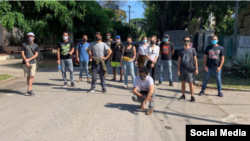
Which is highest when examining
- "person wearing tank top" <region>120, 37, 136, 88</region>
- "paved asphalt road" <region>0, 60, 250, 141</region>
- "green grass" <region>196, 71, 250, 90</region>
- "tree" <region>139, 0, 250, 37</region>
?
"tree" <region>139, 0, 250, 37</region>

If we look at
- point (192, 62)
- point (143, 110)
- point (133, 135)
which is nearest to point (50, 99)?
point (143, 110)

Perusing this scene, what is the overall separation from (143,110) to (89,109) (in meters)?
1.30

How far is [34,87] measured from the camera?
28.5 ft

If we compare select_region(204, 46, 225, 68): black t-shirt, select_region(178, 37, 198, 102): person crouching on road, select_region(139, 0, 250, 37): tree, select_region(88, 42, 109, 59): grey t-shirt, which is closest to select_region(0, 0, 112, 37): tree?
select_region(88, 42, 109, 59): grey t-shirt

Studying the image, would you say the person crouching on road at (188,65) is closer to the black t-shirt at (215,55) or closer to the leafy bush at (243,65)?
the black t-shirt at (215,55)

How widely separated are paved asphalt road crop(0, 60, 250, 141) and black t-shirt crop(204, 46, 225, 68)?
1.03 m

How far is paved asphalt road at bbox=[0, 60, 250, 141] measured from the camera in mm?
4488

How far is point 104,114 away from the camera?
5.62m

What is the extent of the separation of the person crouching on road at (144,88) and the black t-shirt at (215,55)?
8.78 feet

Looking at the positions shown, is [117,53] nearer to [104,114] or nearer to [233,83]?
[104,114]

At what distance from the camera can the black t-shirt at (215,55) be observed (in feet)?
24.0

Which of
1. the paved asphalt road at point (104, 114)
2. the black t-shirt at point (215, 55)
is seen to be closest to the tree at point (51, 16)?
the paved asphalt road at point (104, 114)

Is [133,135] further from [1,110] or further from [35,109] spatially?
[1,110]

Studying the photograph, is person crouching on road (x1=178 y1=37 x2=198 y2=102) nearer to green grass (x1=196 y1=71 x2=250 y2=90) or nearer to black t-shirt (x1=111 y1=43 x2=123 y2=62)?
green grass (x1=196 y1=71 x2=250 y2=90)
